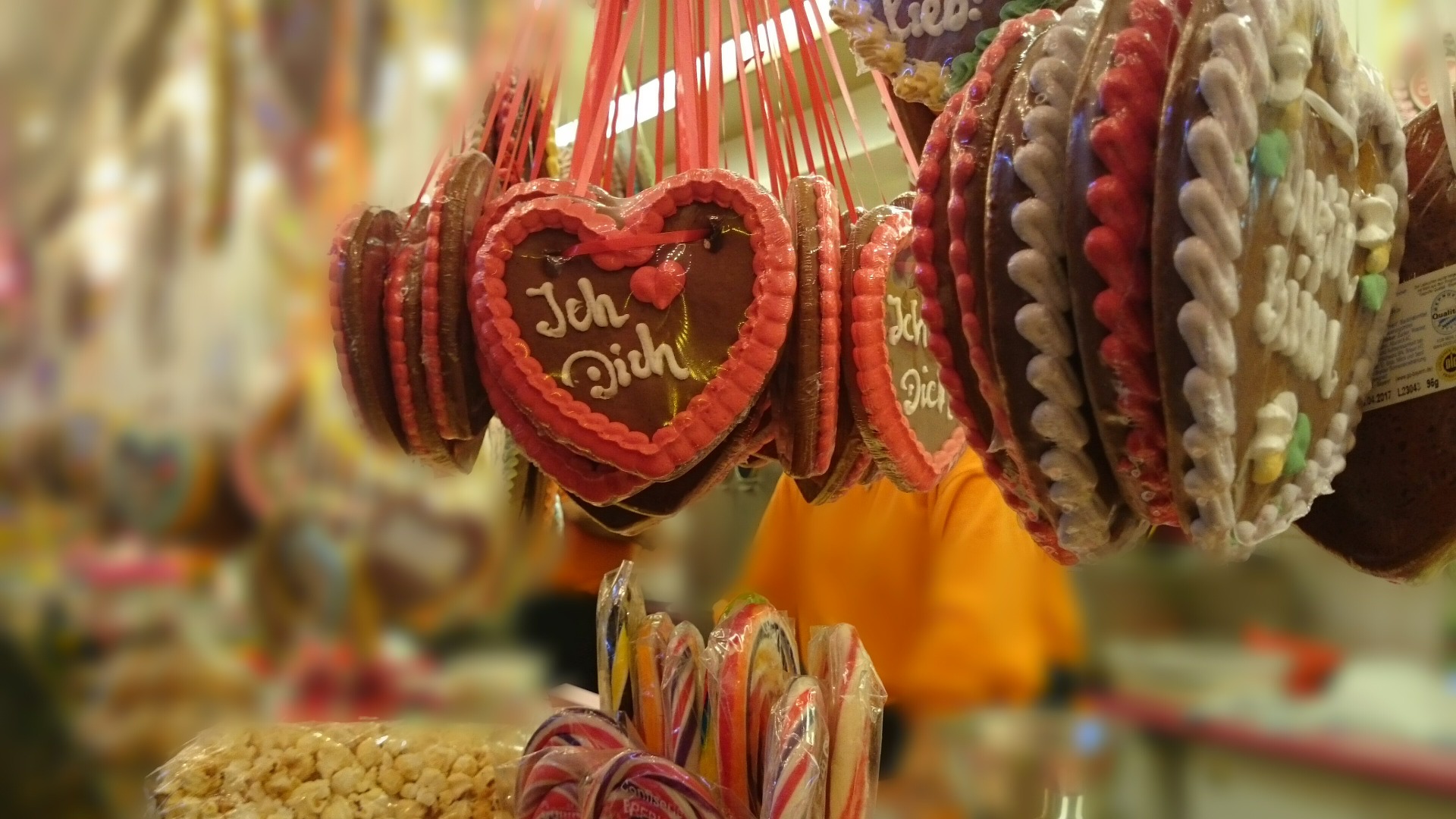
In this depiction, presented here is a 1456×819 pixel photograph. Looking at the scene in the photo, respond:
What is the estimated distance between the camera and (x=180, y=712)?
1250 mm

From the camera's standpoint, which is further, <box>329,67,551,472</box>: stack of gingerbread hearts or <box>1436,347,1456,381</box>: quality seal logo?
<box>329,67,551,472</box>: stack of gingerbread hearts

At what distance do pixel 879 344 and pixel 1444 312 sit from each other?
0.83ft

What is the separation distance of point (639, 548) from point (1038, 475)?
47.7 inches

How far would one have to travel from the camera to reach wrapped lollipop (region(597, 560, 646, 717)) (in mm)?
Answer: 776

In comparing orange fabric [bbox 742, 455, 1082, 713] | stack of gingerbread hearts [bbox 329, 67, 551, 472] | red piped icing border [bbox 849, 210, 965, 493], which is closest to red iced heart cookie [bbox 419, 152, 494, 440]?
stack of gingerbread hearts [bbox 329, 67, 551, 472]

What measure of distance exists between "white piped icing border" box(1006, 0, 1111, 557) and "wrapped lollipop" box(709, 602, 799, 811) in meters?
0.38

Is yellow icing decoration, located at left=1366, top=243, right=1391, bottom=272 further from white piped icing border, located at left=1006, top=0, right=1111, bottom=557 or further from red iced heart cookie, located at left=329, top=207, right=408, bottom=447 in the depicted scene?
red iced heart cookie, located at left=329, top=207, right=408, bottom=447

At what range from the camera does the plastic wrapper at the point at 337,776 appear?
0.95 m

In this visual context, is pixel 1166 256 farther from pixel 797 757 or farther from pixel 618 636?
pixel 618 636

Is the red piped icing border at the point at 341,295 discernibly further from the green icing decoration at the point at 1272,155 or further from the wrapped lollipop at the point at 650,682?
the green icing decoration at the point at 1272,155

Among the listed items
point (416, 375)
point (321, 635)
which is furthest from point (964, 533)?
point (416, 375)

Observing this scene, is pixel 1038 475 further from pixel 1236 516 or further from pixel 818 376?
pixel 818 376

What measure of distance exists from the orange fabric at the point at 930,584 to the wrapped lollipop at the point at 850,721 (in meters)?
0.58

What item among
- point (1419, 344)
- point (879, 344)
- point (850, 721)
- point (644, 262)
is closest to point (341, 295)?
point (644, 262)
